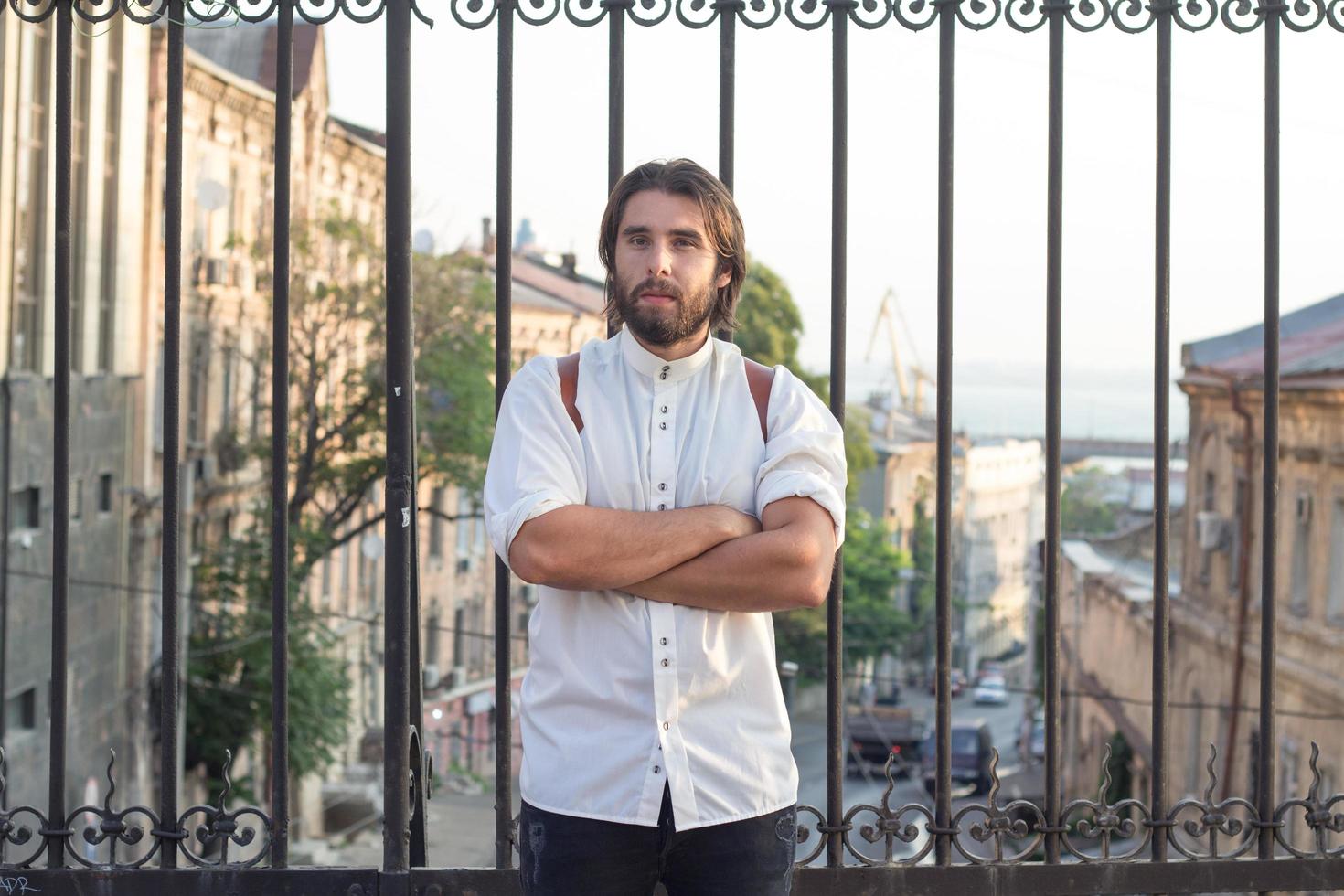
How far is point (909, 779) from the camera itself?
5212cm

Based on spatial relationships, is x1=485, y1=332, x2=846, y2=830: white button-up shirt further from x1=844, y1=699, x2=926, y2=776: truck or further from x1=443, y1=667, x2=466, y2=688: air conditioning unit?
x1=844, y1=699, x2=926, y2=776: truck

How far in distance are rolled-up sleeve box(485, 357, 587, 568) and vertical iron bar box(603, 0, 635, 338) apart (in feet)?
3.19

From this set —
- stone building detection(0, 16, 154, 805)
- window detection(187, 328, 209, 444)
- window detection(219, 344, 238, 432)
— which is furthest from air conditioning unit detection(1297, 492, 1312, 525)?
window detection(219, 344, 238, 432)

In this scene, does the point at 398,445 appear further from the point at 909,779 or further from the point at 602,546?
the point at 909,779

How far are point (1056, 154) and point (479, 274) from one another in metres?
25.7

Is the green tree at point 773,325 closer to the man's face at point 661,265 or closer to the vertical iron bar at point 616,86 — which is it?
the vertical iron bar at point 616,86

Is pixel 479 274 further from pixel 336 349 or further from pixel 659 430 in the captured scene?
pixel 659 430

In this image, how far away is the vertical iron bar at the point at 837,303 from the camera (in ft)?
13.0

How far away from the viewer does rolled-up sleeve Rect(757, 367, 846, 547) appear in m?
3.09

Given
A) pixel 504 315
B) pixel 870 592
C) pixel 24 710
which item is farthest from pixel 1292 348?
pixel 870 592

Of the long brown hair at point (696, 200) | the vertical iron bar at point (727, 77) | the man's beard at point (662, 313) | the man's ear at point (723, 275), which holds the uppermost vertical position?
the vertical iron bar at point (727, 77)

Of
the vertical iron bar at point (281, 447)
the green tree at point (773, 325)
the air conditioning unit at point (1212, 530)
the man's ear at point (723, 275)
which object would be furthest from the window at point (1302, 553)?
the green tree at point (773, 325)

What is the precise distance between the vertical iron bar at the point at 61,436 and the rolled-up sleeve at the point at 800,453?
1.70 meters

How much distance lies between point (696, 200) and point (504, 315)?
2.89 feet
